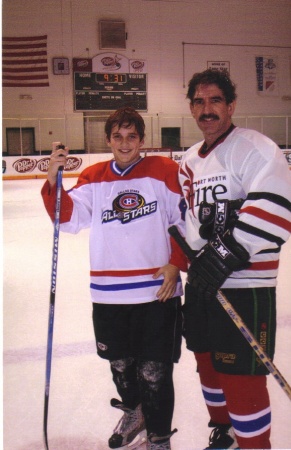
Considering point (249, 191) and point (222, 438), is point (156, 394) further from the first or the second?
point (249, 191)

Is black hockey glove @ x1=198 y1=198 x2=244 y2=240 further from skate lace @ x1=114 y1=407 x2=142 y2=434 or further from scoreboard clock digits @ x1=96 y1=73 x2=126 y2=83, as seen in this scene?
scoreboard clock digits @ x1=96 y1=73 x2=126 y2=83

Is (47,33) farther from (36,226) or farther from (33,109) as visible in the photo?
(36,226)

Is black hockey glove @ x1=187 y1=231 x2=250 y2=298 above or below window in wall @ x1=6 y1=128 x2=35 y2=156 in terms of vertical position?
below

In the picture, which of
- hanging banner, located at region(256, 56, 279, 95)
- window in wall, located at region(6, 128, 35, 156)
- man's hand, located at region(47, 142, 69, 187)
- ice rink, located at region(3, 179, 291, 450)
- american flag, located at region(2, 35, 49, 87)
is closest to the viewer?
man's hand, located at region(47, 142, 69, 187)

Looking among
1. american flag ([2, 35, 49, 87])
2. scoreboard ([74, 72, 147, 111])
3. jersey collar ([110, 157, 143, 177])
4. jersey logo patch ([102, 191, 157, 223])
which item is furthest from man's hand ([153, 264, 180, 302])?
scoreboard ([74, 72, 147, 111])

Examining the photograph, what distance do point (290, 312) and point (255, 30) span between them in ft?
32.1

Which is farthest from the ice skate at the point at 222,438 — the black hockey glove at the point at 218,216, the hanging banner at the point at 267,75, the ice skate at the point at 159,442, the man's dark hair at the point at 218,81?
the hanging banner at the point at 267,75

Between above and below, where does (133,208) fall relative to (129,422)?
above

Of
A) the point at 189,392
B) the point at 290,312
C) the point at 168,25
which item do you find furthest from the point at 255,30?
the point at 189,392

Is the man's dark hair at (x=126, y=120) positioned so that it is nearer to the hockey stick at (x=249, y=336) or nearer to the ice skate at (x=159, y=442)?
A: the hockey stick at (x=249, y=336)

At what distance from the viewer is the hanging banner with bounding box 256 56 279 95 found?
11.3 m

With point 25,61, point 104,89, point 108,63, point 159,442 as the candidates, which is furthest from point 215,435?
point 108,63

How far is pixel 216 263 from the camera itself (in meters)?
1.04

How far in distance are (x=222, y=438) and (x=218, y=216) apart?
60 cm
